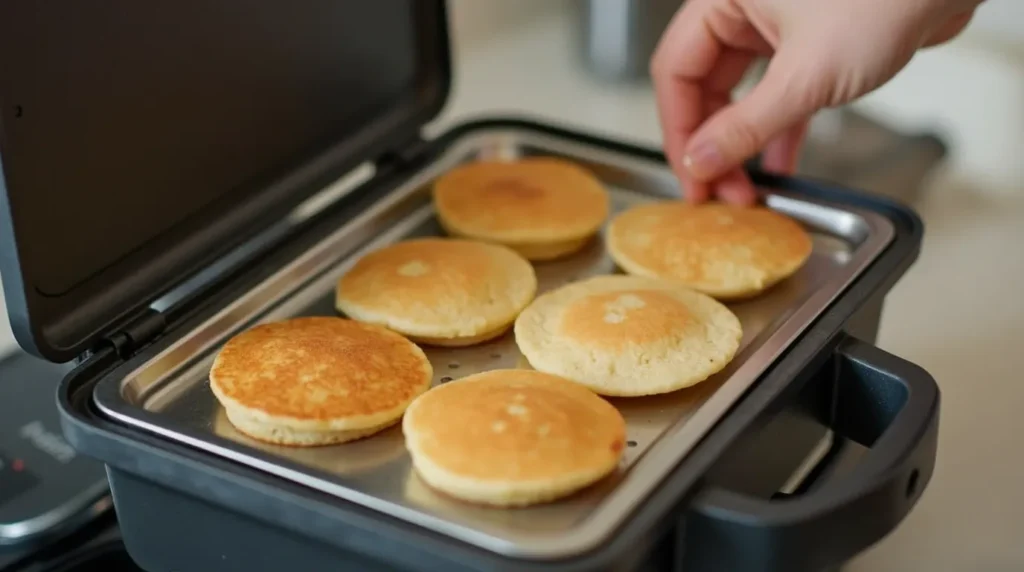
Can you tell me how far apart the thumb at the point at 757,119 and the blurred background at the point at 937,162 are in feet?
1.07

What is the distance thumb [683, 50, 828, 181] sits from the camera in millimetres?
846

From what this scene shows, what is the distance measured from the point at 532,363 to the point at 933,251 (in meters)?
0.67

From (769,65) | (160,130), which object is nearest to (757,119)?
(769,65)

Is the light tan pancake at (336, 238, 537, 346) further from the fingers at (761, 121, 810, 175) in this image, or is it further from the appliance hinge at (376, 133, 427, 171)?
the fingers at (761, 121, 810, 175)

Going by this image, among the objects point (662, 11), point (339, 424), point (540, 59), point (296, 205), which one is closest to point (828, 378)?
point (339, 424)

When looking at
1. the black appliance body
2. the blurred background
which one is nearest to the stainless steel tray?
the black appliance body

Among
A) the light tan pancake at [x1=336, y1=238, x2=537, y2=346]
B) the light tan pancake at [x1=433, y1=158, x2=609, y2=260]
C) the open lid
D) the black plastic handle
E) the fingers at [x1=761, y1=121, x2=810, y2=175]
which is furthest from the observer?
the fingers at [x1=761, y1=121, x2=810, y2=175]

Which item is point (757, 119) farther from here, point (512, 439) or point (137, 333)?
point (137, 333)

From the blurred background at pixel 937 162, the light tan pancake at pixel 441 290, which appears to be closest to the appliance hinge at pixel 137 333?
the light tan pancake at pixel 441 290

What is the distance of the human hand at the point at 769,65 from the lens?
824 millimetres

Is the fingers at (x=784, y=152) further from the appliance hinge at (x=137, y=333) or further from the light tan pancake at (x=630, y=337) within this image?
the appliance hinge at (x=137, y=333)

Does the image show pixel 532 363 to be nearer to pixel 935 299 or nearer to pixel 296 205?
pixel 296 205

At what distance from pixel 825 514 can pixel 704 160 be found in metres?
0.38

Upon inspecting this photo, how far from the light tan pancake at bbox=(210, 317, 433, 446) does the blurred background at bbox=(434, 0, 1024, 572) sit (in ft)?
1.37
